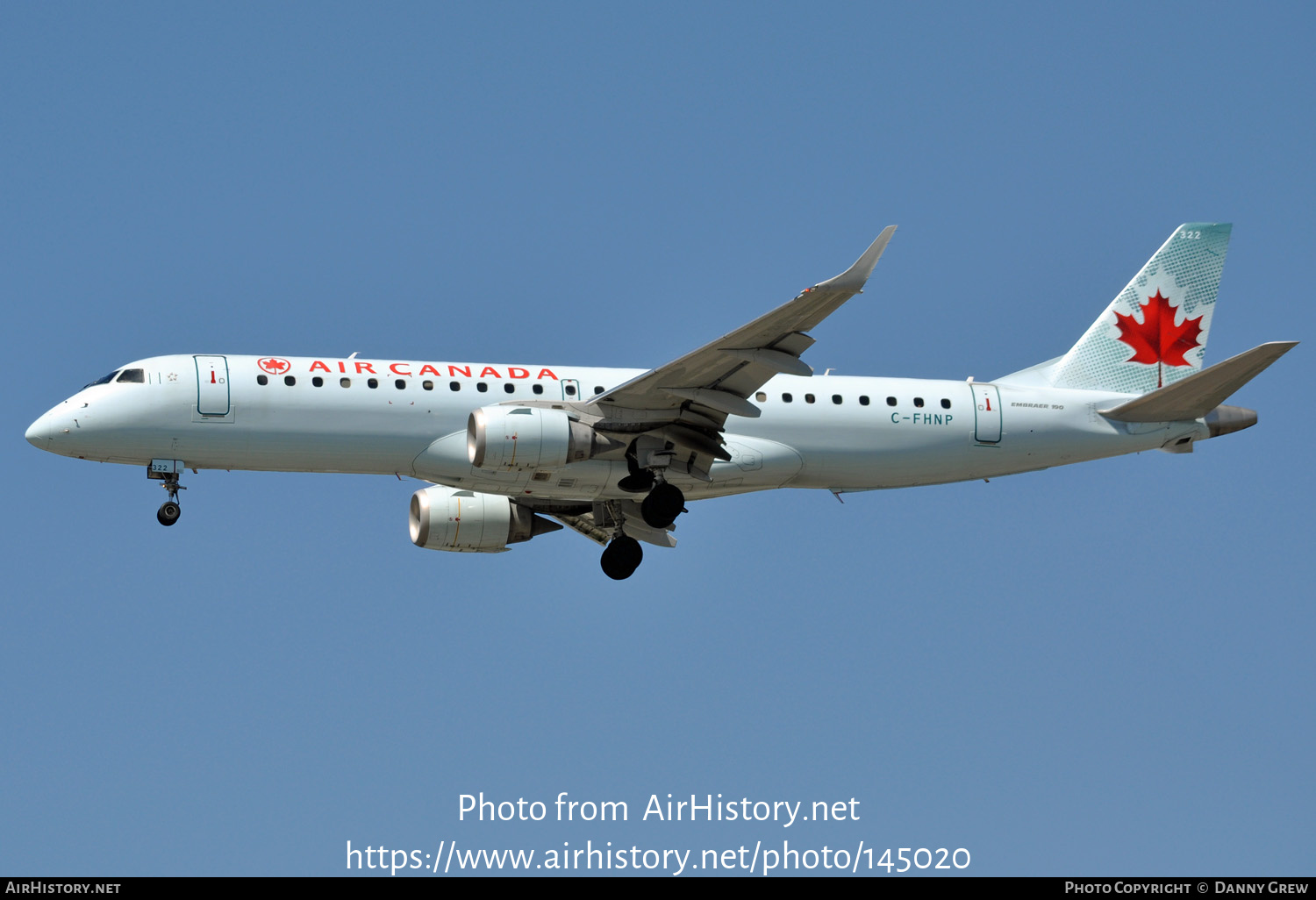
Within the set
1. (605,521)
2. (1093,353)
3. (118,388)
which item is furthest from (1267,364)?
(118,388)

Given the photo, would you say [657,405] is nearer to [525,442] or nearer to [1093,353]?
[525,442]

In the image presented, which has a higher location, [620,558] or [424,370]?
[424,370]

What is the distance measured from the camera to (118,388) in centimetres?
3475

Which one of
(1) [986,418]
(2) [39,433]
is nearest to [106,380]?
(2) [39,433]

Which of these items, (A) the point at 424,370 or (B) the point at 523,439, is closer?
(B) the point at 523,439

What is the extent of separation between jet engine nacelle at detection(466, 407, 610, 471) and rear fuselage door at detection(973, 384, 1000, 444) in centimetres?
914

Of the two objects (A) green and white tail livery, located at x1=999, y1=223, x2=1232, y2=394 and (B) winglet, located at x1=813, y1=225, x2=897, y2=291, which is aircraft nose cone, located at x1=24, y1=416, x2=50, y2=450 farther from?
(A) green and white tail livery, located at x1=999, y1=223, x2=1232, y2=394

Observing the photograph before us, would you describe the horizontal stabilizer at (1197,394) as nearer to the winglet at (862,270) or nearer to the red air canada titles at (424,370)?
the winglet at (862,270)

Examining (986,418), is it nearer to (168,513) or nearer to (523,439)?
(523,439)

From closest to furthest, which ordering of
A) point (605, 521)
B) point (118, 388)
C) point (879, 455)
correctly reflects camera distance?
point (118, 388) < point (879, 455) < point (605, 521)

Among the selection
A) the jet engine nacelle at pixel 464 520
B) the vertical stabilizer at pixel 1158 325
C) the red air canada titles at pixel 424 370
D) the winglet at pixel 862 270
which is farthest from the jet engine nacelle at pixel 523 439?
the vertical stabilizer at pixel 1158 325

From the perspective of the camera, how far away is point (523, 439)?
111 feet

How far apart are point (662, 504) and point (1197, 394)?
40.4 feet

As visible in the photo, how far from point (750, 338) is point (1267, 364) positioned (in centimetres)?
1114
